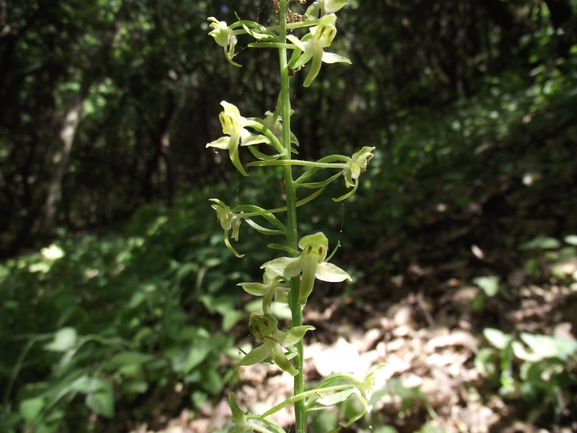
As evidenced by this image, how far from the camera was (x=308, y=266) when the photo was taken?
78 centimetres

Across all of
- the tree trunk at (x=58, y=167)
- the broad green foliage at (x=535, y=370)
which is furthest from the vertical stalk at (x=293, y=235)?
the tree trunk at (x=58, y=167)

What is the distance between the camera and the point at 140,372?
80.7 inches

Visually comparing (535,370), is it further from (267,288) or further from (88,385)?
(88,385)

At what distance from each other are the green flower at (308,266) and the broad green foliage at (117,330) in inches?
55.7

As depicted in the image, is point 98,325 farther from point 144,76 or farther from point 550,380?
point 144,76

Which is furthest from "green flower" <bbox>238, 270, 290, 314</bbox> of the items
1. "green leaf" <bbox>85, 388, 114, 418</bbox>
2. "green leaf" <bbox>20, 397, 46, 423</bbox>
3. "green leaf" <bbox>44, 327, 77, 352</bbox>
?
"green leaf" <bbox>44, 327, 77, 352</bbox>

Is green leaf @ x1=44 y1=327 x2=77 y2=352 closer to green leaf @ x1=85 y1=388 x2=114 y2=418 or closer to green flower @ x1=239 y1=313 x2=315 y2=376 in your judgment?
green leaf @ x1=85 y1=388 x2=114 y2=418

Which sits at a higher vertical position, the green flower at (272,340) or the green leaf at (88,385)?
the green flower at (272,340)

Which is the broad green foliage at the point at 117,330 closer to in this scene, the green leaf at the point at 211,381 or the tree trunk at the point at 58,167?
the green leaf at the point at 211,381

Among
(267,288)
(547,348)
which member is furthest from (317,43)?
(547,348)

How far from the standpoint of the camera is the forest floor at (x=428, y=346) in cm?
175

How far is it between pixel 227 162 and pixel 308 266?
7.75m

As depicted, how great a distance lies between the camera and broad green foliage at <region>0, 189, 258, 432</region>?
2039 millimetres

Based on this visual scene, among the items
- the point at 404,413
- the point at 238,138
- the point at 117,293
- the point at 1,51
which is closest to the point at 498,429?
the point at 404,413
